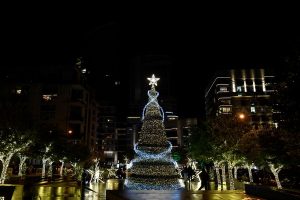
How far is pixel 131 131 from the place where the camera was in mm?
149250

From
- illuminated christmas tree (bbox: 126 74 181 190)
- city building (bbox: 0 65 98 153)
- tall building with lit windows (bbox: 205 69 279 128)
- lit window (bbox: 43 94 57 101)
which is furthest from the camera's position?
tall building with lit windows (bbox: 205 69 279 128)

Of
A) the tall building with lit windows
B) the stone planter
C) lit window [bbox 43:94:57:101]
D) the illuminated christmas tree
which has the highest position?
the tall building with lit windows

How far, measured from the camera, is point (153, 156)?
3241 centimetres

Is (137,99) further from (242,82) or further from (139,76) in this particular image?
(242,82)

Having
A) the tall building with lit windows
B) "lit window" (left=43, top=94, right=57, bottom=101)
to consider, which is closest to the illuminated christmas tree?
"lit window" (left=43, top=94, right=57, bottom=101)

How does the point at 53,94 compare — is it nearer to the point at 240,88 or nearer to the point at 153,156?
the point at 153,156

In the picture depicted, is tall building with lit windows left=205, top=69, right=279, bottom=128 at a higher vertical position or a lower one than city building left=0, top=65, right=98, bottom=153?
higher

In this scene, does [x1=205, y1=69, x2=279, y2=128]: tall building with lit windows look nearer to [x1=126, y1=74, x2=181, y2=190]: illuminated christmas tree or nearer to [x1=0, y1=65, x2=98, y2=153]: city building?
[x1=0, y1=65, x2=98, y2=153]: city building

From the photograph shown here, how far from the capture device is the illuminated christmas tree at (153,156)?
30895 millimetres

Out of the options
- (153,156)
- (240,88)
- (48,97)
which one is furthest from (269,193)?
(240,88)

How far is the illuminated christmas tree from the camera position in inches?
1216

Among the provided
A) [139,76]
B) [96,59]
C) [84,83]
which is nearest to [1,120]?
[84,83]

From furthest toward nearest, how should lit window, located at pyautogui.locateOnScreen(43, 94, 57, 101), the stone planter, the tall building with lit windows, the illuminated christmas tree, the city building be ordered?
the tall building with lit windows → lit window, located at pyautogui.locateOnScreen(43, 94, 57, 101) → the city building → the illuminated christmas tree → the stone planter

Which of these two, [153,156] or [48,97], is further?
[48,97]
